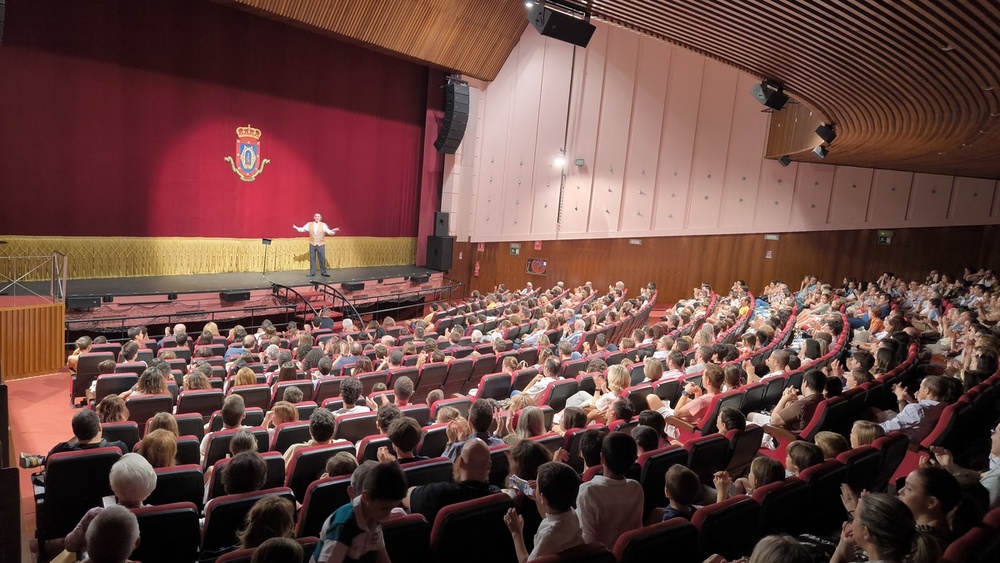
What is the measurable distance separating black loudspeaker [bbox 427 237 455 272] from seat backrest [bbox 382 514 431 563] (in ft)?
47.2

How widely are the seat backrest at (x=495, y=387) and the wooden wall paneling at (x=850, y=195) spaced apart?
12754 mm

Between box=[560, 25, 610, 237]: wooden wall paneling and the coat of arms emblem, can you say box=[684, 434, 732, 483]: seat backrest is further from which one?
box=[560, 25, 610, 237]: wooden wall paneling

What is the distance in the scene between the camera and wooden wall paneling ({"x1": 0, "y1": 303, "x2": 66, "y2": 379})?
827 cm

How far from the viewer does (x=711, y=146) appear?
16359 mm

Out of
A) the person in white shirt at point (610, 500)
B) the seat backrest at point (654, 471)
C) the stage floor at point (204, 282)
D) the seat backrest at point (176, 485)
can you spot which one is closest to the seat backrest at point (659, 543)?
the person in white shirt at point (610, 500)

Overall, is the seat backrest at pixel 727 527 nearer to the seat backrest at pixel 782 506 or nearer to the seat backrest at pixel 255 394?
the seat backrest at pixel 782 506

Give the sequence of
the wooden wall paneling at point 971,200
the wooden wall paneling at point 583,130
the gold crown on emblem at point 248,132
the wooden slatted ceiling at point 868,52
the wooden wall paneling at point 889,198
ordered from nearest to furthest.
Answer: the wooden slatted ceiling at point 868,52, the gold crown on emblem at point 248,132, the wooden wall paneling at point 971,200, the wooden wall paneling at point 889,198, the wooden wall paneling at point 583,130

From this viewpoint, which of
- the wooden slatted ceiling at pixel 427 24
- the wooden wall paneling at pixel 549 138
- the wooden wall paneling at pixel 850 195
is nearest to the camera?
the wooden slatted ceiling at pixel 427 24

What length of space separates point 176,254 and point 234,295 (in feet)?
7.69

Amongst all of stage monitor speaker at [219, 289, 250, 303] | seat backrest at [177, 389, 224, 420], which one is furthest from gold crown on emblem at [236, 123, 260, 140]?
seat backrest at [177, 389, 224, 420]

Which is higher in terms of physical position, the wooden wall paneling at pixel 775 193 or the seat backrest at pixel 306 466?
the wooden wall paneling at pixel 775 193

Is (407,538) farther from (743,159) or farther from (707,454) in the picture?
(743,159)

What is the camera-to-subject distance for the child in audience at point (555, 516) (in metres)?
2.40

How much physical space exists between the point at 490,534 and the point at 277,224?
43.3 ft
